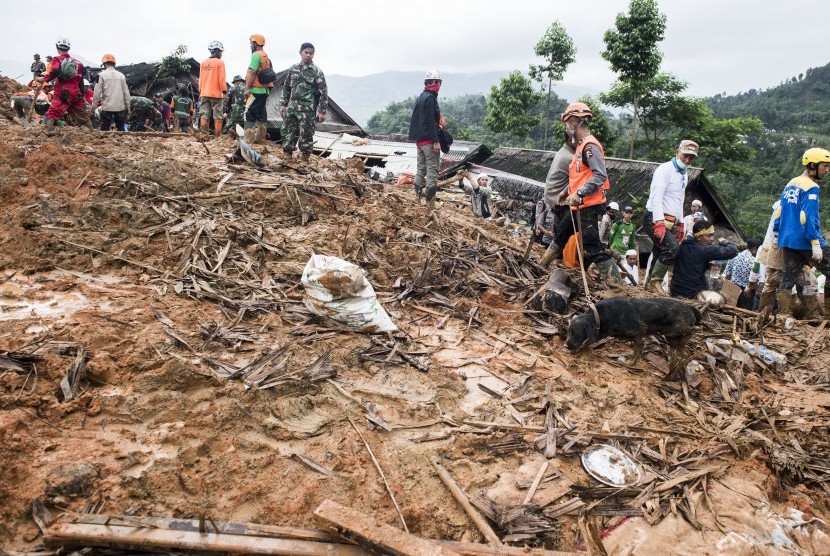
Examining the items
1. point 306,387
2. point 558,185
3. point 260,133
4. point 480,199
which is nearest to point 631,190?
point 480,199

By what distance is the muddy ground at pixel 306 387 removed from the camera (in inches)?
107

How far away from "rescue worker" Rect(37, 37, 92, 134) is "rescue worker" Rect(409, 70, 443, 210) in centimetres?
633

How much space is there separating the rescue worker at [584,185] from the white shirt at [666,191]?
911mm

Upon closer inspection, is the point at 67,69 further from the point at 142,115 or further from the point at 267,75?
the point at 142,115

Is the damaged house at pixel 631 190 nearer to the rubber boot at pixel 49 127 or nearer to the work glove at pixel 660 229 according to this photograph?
the work glove at pixel 660 229

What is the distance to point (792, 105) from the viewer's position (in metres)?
68.9

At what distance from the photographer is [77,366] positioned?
3.24m

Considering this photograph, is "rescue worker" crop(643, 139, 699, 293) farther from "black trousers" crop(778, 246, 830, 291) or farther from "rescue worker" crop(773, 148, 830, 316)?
"black trousers" crop(778, 246, 830, 291)

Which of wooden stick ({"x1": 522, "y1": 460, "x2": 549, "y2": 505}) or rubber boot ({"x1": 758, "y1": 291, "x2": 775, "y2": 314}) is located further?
rubber boot ({"x1": 758, "y1": 291, "x2": 775, "y2": 314})

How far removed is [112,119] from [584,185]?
10121 mm

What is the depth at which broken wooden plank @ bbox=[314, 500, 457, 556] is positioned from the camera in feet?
7.41

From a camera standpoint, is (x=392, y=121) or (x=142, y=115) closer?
(x=142, y=115)

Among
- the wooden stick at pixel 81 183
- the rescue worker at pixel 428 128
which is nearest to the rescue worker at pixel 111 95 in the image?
the wooden stick at pixel 81 183

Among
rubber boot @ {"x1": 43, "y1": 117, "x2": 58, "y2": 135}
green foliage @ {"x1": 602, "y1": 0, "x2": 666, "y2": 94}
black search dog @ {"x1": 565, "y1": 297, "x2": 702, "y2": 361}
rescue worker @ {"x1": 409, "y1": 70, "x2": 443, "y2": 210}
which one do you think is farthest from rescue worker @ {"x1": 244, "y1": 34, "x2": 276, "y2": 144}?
green foliage @ {"x1": 602, "y1": 0, "x2": 666, "y2": 94}
